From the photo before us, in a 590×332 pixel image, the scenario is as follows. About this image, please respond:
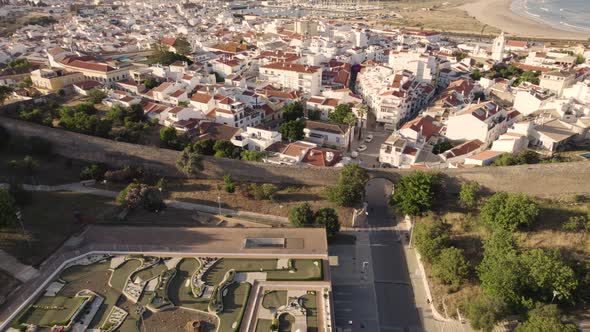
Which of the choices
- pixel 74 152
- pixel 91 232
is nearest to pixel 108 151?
pixel 74 152

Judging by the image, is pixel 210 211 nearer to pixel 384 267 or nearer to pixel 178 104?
pixel 384 267

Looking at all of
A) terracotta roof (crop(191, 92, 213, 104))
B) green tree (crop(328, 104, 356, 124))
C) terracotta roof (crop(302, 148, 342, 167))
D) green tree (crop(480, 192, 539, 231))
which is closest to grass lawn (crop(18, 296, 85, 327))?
terracotta roof (crop(302, 148, 342, 167))

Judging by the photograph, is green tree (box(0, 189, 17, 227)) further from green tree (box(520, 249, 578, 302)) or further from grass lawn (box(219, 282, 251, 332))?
green tree (box(520, 249, 578, 302))

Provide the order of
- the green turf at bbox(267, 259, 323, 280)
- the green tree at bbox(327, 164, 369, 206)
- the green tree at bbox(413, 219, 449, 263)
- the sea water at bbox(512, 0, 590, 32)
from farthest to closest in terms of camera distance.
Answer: the sea water at bbox(512, 0, 590, 32) → the green tree at bbox(327, 164, 369, 206) → the green tree at bbox(413, 219, 449, 263) → the green turf at bbox(267, 259, 323, 280)

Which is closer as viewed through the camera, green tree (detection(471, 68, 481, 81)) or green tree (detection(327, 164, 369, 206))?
green tree (detection(327, 164, 369, 206))

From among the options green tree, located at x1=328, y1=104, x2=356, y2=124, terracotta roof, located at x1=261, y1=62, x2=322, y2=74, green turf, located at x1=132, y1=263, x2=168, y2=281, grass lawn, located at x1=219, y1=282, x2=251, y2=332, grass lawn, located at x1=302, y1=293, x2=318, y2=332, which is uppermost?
terracotta roof, located at x1=261, y1=62, x2=322, y2=74

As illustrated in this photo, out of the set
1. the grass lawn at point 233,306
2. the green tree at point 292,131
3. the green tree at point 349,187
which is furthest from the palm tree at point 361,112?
the grass lawn at point 233,306
